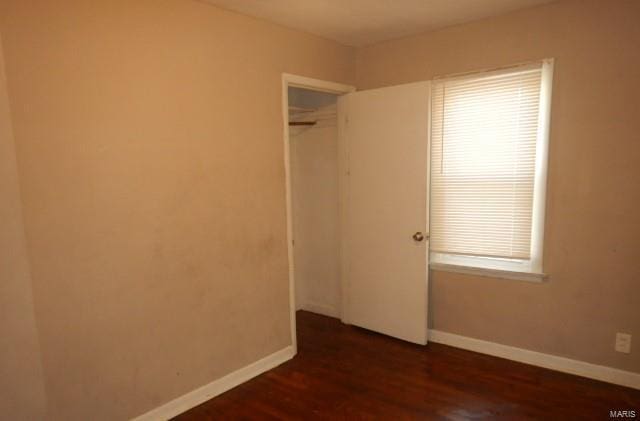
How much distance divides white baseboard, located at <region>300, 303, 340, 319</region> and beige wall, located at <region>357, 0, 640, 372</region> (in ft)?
5.02

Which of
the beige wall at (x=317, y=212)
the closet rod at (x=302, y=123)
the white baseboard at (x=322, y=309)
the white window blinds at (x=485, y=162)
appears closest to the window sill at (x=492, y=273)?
the white window blinds at (x=485, y=162)

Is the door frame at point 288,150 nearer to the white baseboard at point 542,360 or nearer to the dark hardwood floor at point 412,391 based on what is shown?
the dark hardwood floor at point 412,391

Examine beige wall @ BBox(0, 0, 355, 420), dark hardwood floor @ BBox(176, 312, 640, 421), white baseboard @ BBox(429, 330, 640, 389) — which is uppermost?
beige wall @ BBox(0, 0, 355, 420)

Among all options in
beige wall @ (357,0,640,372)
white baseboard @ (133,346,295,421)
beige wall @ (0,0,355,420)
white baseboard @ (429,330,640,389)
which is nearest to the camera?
beige wall @ (0,0,355,420)

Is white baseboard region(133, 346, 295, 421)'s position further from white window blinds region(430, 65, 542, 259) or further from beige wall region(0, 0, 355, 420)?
white window blinds region(430, 65, 542, 259)

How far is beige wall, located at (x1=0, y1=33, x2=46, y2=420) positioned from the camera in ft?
5.50

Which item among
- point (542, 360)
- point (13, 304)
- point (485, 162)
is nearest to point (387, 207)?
point (485, 162)

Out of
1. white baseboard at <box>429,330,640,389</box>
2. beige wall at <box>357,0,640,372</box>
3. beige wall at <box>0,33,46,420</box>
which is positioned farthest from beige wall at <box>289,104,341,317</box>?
beige wall at <box>0,33,46,420</box>

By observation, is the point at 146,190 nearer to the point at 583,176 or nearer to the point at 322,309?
the point at 322,309

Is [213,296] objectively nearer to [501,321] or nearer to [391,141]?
[391,141]

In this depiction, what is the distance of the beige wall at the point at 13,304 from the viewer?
1678mm

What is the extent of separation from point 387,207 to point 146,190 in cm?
189

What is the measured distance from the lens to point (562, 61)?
2.57 m

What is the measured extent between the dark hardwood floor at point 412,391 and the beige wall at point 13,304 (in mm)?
891
